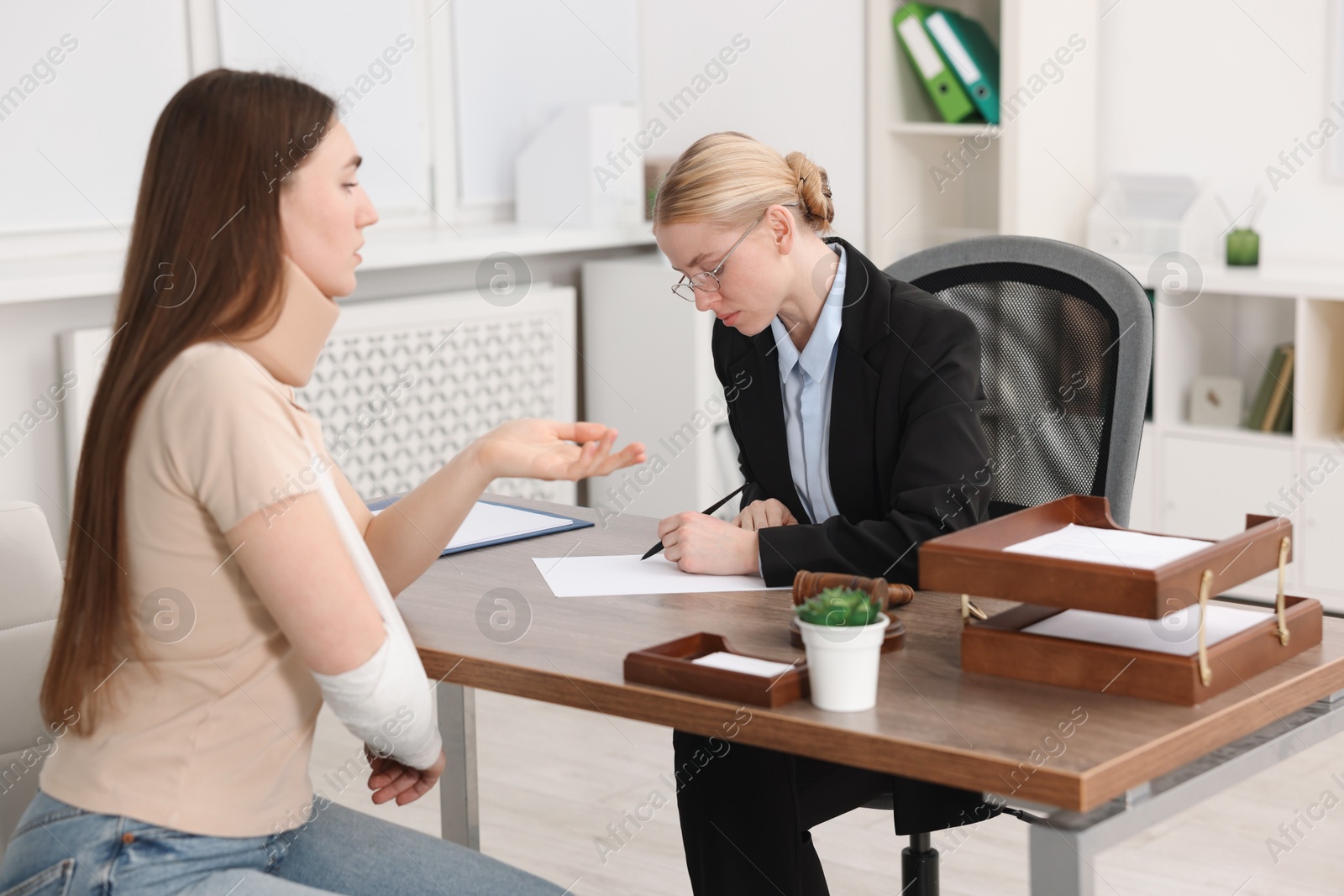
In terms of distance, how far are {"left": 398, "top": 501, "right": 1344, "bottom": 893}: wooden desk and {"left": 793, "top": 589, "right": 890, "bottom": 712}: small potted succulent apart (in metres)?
0.02

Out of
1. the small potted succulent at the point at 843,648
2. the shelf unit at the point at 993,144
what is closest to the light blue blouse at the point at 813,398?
the small potted succulent at the point at 843,648

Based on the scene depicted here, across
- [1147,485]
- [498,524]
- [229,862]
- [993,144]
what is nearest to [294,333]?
[229,862]

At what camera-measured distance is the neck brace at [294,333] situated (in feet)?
4.43

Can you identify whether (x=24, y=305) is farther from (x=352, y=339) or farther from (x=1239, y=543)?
(x=1239, y=543)

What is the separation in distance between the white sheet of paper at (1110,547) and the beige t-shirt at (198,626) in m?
0.66

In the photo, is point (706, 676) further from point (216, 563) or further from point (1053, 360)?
point (1053, 360)

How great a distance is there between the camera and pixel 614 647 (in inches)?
57.4

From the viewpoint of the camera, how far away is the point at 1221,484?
3.88 meters

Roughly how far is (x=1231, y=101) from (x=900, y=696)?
3330 mm

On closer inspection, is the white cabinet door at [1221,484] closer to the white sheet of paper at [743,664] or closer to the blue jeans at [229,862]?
the white sheet of paper at [743,664]

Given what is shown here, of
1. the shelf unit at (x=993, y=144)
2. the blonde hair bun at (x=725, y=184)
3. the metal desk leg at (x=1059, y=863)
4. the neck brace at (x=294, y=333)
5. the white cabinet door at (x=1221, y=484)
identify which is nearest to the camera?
the metal desk leg at (x=1059, y=863)

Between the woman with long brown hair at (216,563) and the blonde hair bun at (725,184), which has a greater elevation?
the blonde hair bun at (725,184)

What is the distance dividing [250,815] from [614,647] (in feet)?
1.21

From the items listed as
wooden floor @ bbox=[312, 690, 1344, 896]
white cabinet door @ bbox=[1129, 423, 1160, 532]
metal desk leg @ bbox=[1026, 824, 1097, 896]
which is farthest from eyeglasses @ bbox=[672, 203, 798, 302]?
white cabinet door @ bbox=[1129, 423, 1160, 532]
